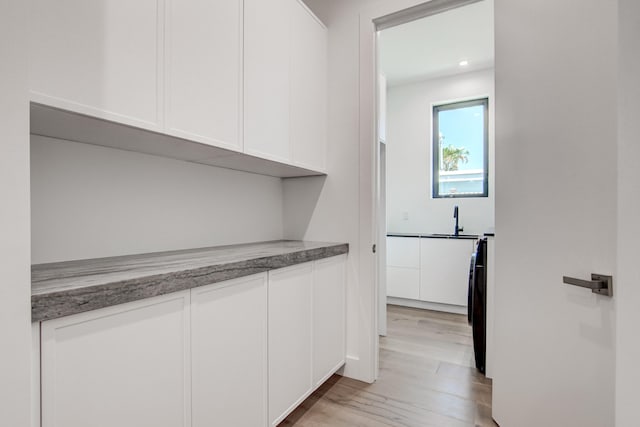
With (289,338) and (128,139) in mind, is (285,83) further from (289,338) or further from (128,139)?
(289,338)

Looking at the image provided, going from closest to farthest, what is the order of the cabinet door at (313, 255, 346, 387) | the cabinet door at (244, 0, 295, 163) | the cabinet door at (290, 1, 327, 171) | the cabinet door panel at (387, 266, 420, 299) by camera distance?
1. the cabinet door at (244, 0, 295, 163)
2. the cabinet door at (313, 255, 346, 387)
3. the cabinet door at (290, 1, 327, 171)
4. the cabinet door panel at (387, 266, 420, 299)

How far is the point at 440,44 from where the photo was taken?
3252 millimetres

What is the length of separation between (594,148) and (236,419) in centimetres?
165

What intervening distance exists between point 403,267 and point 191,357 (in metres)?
3.06

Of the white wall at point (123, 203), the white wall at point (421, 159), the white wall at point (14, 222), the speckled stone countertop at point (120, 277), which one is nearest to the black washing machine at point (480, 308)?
the speckled stone countertop at point (120, 277)

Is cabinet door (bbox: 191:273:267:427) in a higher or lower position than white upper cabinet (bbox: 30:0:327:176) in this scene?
lower

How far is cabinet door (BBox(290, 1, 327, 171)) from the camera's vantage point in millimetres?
1866

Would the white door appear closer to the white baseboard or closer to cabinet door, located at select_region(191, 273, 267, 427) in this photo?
cabinet door, located at select_region(191, 273, 267, 427)

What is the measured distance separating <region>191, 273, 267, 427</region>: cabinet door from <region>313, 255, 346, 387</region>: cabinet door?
45 cm

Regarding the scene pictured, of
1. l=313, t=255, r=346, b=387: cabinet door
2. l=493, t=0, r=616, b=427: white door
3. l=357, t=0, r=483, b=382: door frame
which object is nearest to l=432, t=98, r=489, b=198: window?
l=357, t=0, r=483, b=382: door frame

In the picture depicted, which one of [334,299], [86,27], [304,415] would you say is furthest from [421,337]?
[86,27]

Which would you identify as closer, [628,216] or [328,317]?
[628,216]

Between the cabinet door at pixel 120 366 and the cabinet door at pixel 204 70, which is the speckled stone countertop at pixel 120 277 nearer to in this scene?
the cabinet door at pixel 120 366

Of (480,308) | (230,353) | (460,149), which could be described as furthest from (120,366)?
(460,149)
